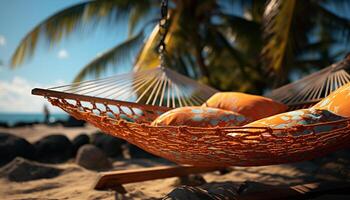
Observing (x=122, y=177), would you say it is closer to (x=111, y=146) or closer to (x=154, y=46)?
(x=111, y=146)

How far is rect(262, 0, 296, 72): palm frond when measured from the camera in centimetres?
271

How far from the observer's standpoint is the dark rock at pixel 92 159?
2291 mm

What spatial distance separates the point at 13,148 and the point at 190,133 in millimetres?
2022

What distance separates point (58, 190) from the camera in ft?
5.27

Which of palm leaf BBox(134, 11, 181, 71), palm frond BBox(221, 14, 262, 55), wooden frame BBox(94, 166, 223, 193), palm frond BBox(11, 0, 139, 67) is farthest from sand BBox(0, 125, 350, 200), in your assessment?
palm frond BBox(221, 14, 262, 55)

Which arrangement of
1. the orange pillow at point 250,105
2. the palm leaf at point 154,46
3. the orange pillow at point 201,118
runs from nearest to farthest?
the orange pillow at point 201,118 → the orange pillow at point 250,105 → the palm leaf at point 154,46

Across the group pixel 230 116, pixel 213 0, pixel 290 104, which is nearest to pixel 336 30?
pixel 213 0

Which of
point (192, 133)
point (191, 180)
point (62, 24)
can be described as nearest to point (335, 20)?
point (191, 180)

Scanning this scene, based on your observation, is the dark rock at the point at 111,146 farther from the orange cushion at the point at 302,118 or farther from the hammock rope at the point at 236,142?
the orange cushion at the point at 302,118

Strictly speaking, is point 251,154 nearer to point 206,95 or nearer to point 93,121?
point 93,121

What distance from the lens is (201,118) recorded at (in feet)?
4.06

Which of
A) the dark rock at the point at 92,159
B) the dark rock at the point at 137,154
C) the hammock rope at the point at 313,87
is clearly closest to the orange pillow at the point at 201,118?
the hammock rope at the point at 313,87

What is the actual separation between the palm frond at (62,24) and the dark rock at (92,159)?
89.5 inches

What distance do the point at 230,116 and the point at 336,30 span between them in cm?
389
